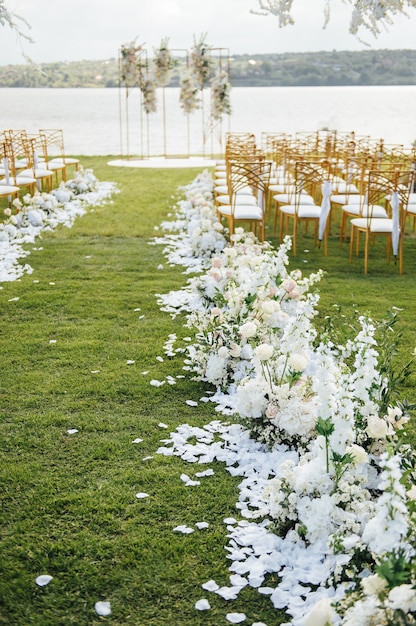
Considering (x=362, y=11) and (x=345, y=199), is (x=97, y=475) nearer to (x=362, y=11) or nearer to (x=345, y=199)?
→ (x=362, y=11)

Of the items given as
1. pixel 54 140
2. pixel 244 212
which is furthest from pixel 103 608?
pixel 54 140

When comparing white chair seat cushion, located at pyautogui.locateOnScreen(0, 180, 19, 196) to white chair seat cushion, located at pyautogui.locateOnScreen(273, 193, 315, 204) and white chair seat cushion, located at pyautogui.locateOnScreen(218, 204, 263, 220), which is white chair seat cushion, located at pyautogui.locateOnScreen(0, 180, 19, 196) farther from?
white chair seat cushion, located at pyautogui.locateOnScreen(273, 193, 315, 204)

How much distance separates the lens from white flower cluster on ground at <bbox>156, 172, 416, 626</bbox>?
1.88 meters

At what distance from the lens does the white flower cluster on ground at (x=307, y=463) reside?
6.17 ft

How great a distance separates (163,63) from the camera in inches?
635

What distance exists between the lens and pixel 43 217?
29.4 feet

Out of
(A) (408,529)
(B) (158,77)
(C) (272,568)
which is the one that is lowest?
(C) (272,568)

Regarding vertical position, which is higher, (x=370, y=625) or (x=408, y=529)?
(x=408, y=529)

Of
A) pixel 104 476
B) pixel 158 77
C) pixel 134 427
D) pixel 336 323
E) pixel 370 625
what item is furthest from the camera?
pixel 158 77

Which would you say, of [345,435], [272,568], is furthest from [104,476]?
[345,435]

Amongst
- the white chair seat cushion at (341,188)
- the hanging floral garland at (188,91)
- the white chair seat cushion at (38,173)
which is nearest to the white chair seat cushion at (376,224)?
the white chair seat cushion at (341,188)

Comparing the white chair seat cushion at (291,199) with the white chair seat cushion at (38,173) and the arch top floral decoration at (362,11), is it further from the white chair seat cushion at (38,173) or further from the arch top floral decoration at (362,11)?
the arch top floral decoration at (362,11)

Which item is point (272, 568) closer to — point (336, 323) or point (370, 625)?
point (370, 625)

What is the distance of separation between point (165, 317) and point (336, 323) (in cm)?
140
